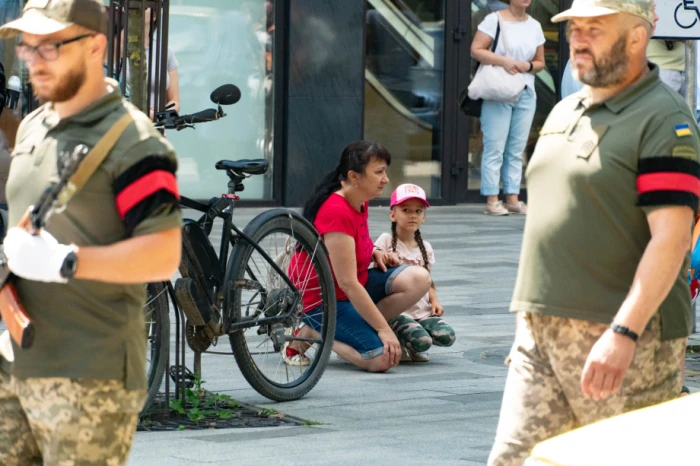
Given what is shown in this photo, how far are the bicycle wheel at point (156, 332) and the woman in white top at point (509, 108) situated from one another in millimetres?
8910

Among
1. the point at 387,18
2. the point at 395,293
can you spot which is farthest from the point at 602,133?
the point at 387,18

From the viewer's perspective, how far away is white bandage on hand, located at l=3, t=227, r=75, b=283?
321 centimetres

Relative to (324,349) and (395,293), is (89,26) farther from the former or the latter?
(395,293)

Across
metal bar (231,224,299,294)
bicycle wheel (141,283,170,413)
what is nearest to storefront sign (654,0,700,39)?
metal bar (231,224,299,294)

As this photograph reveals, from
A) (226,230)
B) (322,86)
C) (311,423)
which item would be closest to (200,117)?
(226,230)

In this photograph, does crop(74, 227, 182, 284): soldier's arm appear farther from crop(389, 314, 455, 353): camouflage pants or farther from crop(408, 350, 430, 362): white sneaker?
crop(408, 350, 430, 362): white sneaker

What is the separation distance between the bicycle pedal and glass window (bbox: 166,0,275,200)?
26.5 ft

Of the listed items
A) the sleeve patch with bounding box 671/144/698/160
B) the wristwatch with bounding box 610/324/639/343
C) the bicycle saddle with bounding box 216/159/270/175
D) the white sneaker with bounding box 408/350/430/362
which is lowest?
the white sneaker with bounding box 408/350/430/362

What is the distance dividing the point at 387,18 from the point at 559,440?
42.6 ft

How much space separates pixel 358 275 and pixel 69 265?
15.5ft

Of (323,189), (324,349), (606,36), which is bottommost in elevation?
(324,349)

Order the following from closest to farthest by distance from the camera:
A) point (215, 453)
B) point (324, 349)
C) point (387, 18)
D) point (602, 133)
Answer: point (602, 133)
point (215, 453)
point (324, 349)
point (387, 18)

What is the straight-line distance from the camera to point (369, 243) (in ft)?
25.9

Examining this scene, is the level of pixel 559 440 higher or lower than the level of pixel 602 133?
lower
